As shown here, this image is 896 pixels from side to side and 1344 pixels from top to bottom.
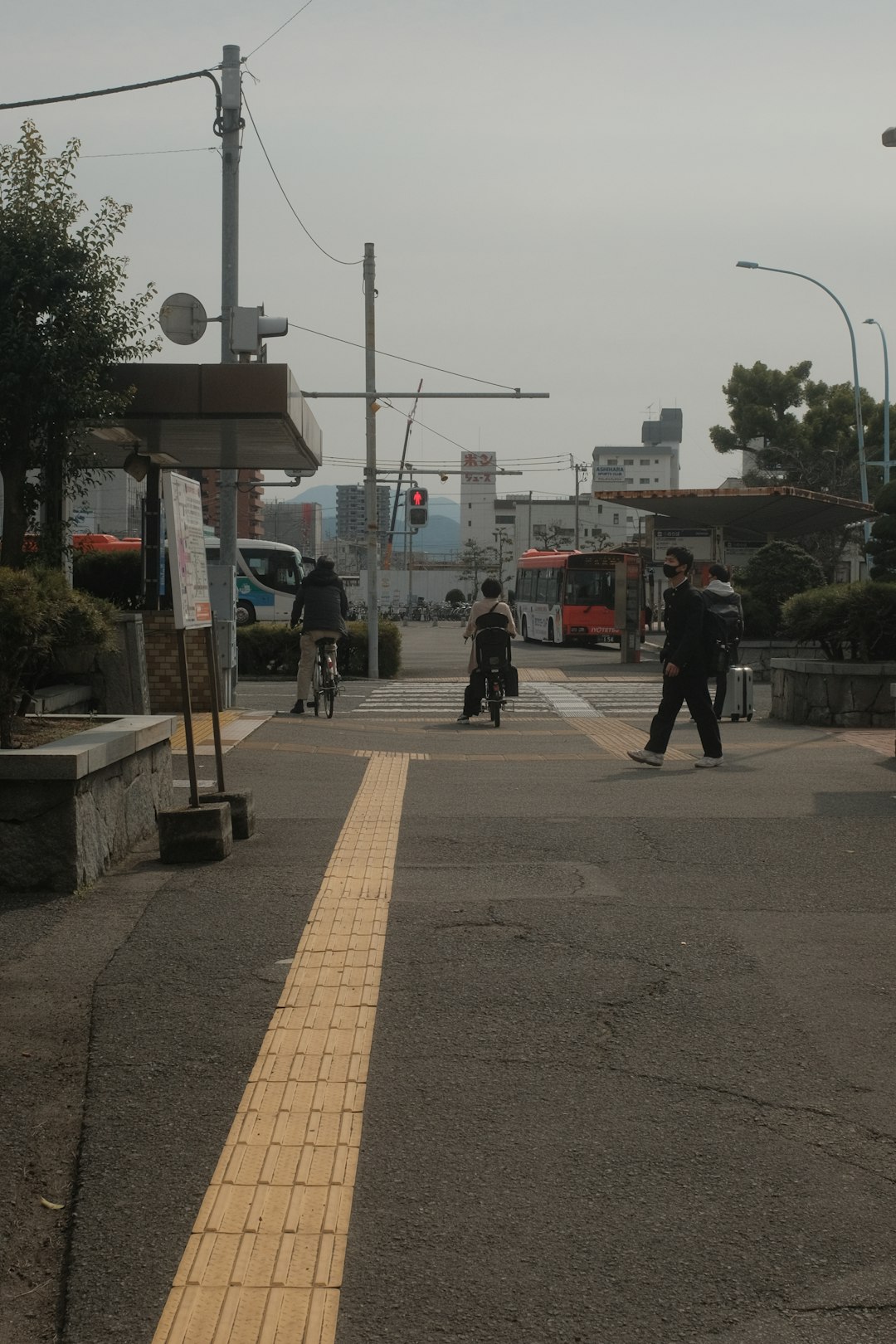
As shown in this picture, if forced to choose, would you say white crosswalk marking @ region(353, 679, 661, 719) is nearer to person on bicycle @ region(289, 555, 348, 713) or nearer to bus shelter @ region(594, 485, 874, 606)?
person on bicycle @ region(289, 555, 348, 713)

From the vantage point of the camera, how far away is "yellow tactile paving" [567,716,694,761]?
13.3 meters

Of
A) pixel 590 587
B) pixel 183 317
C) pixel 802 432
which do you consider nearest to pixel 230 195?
→ pixel 183 317

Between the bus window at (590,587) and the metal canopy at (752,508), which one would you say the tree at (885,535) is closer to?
the metal canopy at (752,508)

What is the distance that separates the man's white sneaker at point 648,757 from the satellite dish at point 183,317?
26.9ft

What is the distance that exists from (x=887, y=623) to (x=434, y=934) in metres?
11.8

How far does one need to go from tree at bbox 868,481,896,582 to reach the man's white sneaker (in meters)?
6.70

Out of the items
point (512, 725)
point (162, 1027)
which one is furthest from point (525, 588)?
point (162, 1027)

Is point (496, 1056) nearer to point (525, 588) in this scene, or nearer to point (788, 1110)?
point (788, 1110)

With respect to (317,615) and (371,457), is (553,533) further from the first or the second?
(317,615)

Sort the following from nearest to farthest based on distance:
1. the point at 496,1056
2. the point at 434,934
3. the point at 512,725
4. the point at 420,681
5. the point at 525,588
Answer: the point at 496,1056 → the point at 434,934 → the point at 512,725 → the point at 420,681 → the point at 525,588

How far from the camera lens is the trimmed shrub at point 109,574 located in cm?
1661

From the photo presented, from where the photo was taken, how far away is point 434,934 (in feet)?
19.0

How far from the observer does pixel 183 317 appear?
56.8ft

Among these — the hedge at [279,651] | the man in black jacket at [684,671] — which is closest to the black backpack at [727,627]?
the man in black jacket at [684,671]
